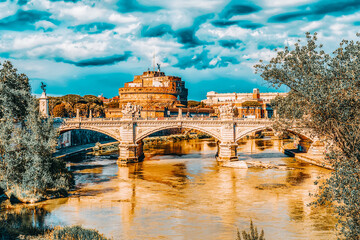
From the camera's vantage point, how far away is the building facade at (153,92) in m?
127

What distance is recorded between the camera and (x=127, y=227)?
27828 millimetres

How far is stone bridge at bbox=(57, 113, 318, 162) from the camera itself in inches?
2271

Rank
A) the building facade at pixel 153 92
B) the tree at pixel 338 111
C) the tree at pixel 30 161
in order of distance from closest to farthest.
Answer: the tree at pixel 338 111
the tree at pixel 30 161
the building facade at pixel 153 92

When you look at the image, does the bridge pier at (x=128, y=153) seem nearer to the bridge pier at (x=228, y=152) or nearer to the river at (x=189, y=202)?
the river at (x=189, y=202)

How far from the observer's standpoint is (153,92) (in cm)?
13162

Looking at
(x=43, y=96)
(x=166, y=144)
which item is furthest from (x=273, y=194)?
(x=166, y=144)

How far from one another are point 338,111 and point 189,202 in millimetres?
20620

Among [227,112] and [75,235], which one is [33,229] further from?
[227,112]

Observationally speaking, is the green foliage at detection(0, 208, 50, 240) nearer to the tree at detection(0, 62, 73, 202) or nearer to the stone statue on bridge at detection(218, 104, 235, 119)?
the tree at detection(0, 62, 73, 202)

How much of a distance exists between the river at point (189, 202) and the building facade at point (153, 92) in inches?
2391

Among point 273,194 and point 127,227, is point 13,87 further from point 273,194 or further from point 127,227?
point 273,194

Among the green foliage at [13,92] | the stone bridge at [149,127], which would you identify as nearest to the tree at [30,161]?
the green foliage at [13,92]

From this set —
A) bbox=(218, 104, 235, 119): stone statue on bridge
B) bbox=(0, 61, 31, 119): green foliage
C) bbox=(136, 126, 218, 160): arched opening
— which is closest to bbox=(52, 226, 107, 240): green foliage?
bbox=(0, 61, 31, 119): green foliage

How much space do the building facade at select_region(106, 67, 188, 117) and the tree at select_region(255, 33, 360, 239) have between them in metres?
89.6
